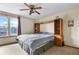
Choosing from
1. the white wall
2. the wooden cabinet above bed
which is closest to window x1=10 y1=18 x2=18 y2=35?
the white wall

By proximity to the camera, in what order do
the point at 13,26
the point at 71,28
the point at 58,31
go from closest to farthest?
1. the point at 13,26
2. the point at 71,28
3. the point at 58,31

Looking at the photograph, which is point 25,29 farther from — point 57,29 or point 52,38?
point 57,29

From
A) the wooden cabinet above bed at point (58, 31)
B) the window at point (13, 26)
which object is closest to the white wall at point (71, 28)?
the wooden cabinet above bed at point (58, 31)

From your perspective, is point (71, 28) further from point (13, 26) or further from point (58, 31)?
point (13, 26)

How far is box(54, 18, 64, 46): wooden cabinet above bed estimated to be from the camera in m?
3.05

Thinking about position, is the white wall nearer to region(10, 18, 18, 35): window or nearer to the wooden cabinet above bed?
the wooden cabinet above bed

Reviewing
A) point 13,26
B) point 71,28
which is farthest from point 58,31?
point 13,26

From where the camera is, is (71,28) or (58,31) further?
(58,31)

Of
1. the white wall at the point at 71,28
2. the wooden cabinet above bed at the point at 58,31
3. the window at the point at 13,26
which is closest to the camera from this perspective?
the window at the point at 13,26

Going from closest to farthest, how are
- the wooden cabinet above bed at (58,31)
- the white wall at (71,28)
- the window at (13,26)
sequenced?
the window at (13,26) < the white wall at (71,28) < the wooden cabinet above bed at (58,31)

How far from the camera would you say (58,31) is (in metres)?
3.23

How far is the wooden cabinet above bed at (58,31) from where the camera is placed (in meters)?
3.05

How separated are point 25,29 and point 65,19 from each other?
1.65 m

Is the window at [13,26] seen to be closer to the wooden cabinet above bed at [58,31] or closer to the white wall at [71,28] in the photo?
the white wall at [71,28]
